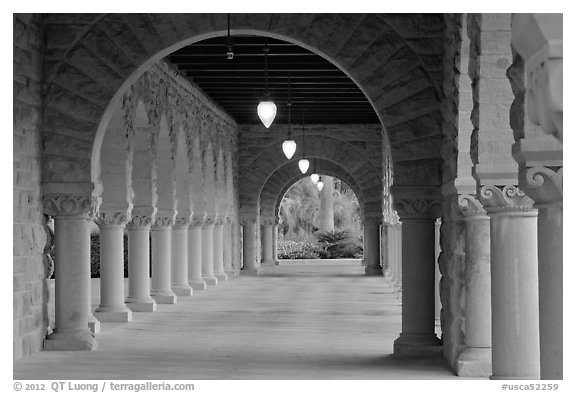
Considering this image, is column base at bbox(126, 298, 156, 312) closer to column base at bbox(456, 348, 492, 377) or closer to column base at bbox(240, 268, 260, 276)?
column base at bbox(456, 348, 492, 377)

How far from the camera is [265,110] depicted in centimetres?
1175

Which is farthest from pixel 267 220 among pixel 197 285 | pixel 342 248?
pixel 197 285

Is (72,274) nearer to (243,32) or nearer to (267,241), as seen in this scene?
(243,32)

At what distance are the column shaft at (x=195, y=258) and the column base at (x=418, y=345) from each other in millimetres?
10707

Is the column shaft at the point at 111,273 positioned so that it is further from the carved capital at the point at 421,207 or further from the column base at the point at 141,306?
the carved capital at the point at 421,207

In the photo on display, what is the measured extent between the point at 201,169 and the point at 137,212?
4.81 meters

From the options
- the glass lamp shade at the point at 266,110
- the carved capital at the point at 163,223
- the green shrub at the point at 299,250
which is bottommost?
the green shrub at the point at 299,250

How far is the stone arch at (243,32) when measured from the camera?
9961 millimetres

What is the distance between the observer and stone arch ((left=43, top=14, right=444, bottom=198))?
996 cm

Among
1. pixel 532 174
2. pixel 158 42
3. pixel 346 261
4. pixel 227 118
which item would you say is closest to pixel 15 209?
pixel 158 42

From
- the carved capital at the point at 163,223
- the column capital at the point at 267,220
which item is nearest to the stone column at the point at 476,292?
the carved capital at the point at 163,223

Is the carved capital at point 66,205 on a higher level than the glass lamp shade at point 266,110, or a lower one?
lower

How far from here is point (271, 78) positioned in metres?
17.5
